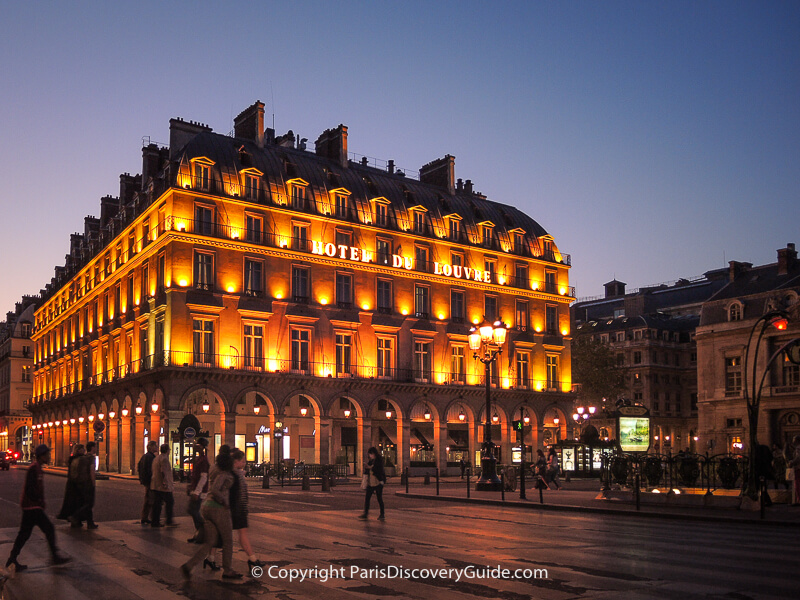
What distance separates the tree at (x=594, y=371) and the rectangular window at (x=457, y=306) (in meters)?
21.5

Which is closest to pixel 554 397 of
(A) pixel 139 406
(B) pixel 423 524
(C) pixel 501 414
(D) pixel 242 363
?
(C) pixel 501 414

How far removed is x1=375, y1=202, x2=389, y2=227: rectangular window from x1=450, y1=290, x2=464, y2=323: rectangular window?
7105 mm

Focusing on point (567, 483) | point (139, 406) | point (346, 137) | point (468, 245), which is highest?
point (346, 137)

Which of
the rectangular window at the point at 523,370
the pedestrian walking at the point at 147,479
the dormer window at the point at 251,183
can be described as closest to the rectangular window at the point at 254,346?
the dormer window at the point at 251,183

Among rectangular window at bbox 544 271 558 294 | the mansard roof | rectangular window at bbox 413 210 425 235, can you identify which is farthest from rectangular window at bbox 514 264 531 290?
→ rectangular window at bbox 413 210 425 235

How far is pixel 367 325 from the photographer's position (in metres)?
59.0

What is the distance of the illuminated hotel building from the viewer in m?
52.4

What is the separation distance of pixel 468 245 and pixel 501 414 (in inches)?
485

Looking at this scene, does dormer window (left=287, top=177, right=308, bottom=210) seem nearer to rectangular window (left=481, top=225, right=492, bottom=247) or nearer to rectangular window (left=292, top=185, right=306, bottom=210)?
rectangular window (left=292, top=185, right=306, bottom=210)

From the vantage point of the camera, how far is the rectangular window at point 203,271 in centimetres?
5188

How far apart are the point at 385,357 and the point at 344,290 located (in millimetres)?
5297

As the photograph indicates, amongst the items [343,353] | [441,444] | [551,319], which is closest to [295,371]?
[343,353]

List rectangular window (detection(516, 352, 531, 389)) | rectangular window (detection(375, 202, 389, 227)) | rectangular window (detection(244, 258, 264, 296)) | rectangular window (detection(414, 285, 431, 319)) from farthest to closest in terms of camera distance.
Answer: rectangular window (detection(516, 352, 531, 389)) → rectangular window (detection(414, 285, 431, 319)) → rectangular window (detection(375, 202, 389, 227)) → rectangular window (detection(244, 258, 264, 296))

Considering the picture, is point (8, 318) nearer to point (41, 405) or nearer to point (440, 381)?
point (41, 405)
